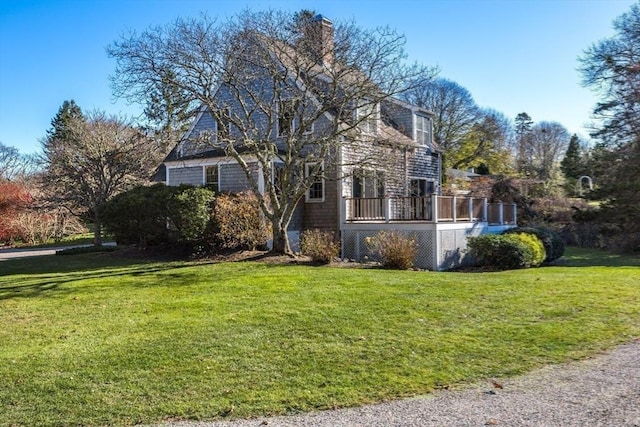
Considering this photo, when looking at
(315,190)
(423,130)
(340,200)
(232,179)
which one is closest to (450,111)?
(423,130)

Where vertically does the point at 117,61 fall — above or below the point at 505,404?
above

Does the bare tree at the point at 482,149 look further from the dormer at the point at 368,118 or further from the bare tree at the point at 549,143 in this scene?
the dormer at the point at 368,118

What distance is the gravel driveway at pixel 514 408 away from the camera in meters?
4.09

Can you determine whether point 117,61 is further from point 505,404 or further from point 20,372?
point 505,404

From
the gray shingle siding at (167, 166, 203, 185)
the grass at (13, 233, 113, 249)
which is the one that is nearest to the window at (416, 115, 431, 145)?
the gray shingle siding at (167, 166, 203, 185)

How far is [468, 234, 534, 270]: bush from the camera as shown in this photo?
15.0 metres

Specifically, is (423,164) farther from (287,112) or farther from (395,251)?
(395,251)

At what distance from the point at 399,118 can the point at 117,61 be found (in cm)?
1262

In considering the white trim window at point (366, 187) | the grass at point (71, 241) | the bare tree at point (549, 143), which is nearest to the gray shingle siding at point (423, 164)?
the white trim window at point (366, 187)

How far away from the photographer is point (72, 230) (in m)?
31.3

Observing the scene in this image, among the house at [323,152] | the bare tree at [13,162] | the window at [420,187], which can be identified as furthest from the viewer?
the bare tree at [13,162]

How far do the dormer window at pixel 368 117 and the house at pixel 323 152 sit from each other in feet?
0.20

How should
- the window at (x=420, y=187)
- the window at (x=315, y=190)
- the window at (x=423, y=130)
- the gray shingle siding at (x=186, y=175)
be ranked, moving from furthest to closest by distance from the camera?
the window at (x=423, y=130), the window at (x=420, y=187), the gray shingle siding at (x=186, y=175), the window at (x=315, y=190)

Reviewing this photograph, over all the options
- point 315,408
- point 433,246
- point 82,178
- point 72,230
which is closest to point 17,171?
point 72,230
